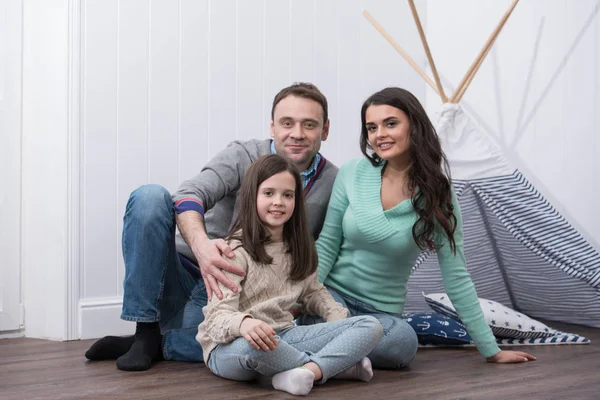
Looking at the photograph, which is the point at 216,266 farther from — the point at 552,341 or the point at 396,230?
the point at 552,341

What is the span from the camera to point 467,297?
1.97 metres

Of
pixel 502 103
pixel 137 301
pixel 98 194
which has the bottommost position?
pixel 137 301

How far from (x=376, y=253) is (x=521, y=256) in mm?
999

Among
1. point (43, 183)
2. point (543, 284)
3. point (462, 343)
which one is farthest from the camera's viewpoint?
point (543, 284)

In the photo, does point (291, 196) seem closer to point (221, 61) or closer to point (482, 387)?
point (482, 387)

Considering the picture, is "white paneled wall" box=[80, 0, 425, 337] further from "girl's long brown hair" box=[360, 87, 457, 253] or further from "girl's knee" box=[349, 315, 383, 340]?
"girl's knee" box=[349, 315, 383, 340]

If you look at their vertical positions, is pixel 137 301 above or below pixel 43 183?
below

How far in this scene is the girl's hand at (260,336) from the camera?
158 cm

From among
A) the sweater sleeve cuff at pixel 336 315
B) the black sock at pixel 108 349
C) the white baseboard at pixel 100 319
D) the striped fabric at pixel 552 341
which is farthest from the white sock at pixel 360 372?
the white baseboard at pixel 100 319

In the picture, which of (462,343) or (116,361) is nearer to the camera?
(116,361)

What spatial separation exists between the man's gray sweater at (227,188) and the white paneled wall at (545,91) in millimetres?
1464

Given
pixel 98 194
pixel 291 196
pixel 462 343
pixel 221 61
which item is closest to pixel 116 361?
pixel 291 196

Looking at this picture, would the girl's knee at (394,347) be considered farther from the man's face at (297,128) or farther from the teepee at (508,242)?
the teepee at (508,242)

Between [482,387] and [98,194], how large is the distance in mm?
1429
